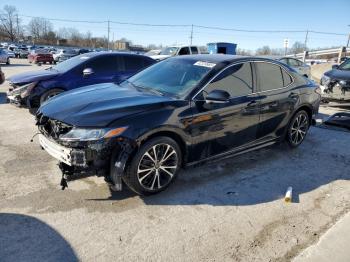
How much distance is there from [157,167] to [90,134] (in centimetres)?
91

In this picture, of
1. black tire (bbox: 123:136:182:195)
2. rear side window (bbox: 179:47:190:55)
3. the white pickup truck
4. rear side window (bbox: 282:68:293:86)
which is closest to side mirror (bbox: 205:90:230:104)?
black tire (bbox: 123:136:182:195)

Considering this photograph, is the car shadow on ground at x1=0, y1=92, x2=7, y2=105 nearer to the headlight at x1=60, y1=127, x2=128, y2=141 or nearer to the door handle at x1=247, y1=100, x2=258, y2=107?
the headlight at x1=60, y1=127, x2=128, y2=141

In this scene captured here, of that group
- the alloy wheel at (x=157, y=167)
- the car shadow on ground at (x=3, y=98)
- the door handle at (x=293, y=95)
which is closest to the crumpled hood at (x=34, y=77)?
the car shadow on ground at (x=3, y=98)

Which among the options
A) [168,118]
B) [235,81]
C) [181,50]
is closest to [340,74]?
[235,81]

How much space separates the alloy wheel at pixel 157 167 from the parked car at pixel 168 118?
0.5 inches

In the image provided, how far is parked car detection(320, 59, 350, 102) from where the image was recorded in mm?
9930

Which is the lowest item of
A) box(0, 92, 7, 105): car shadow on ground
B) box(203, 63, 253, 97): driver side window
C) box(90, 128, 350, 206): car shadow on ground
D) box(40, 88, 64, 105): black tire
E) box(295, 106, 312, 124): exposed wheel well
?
box(0, 92, 7, 105): car shadow on ground

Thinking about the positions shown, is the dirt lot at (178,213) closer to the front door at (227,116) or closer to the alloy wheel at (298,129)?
the front door at (227,116)

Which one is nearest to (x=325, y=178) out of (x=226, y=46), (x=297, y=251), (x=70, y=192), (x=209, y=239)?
(x=297, y=251)

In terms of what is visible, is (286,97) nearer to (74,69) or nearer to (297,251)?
(297,251)

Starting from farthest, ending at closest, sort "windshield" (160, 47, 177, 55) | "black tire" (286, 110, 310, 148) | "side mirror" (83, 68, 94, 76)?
"windshield" (160, 47, 177, 55), "side mirror" (83, 68, 94, 76), "black tire" (286, 110, 310, 148)

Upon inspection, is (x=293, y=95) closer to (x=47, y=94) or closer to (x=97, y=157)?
(x=97, y=157)

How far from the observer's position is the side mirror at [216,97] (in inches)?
161

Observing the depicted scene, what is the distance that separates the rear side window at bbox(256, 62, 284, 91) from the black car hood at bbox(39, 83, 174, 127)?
1708mm
